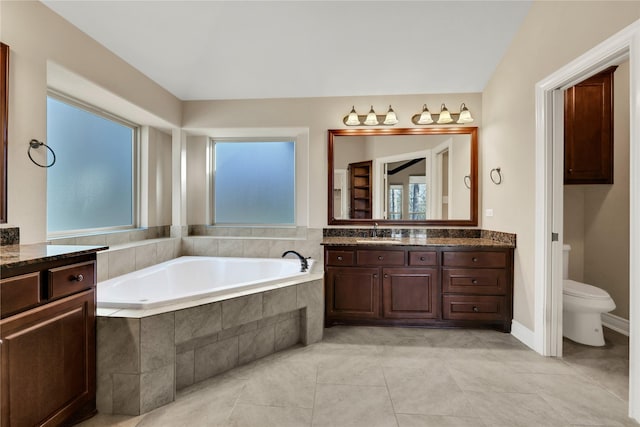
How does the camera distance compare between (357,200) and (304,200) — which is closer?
(357,200)

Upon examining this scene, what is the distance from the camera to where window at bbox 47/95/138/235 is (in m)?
2.30

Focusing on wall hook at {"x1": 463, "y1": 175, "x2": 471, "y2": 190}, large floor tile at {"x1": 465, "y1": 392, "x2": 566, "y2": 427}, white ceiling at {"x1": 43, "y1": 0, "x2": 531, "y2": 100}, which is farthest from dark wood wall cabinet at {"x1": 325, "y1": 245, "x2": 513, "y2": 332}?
white ceiling at {"x1": 43, "y1": 0, "x2": 531, "y2": 100}

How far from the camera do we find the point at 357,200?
10.8 feet

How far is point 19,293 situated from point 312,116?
278 cm

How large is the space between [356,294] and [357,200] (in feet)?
3.44

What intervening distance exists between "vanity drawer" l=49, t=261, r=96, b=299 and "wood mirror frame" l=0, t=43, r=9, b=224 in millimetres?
596

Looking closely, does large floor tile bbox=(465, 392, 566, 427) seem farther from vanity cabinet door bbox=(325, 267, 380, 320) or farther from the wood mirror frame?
the wood mirror frame

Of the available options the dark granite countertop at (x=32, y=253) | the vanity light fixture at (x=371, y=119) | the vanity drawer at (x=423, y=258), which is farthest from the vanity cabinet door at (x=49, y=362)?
the vanity light fixture at (x=371, y=119)

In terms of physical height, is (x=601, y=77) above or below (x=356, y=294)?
above

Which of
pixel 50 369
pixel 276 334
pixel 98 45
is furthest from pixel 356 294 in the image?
pixel 98 45

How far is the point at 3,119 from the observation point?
1622mm

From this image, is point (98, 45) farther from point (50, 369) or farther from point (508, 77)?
point (508, 77)

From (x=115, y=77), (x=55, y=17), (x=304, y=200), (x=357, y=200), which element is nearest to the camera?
(x=55, y=17)

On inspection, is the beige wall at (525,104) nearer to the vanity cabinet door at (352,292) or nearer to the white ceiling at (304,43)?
the white ceiling at (304,43)
